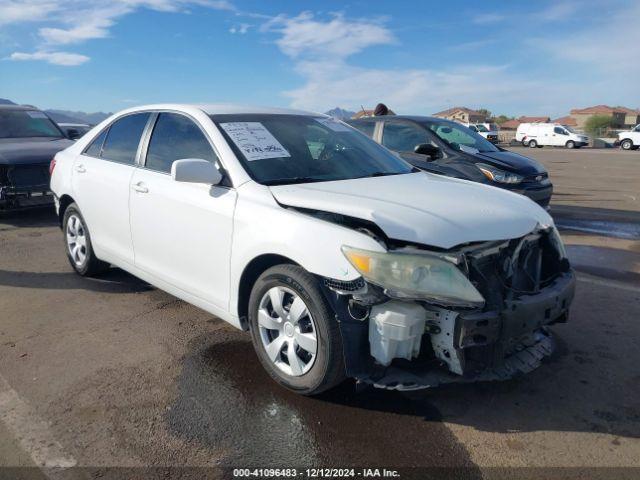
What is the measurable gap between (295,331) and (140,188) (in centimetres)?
188

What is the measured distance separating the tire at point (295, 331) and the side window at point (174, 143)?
1075 millimetres

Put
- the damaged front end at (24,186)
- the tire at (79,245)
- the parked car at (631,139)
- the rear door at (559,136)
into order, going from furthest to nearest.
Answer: the rear door at (559,136)
the parked car at (631,139)
the damaged front end at (24,186)
the tire at (79,245)

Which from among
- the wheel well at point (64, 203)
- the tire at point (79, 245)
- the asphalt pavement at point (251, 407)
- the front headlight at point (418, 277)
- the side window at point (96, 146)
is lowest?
the asphalt pavement at point (251, 407)

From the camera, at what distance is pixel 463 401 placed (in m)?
3.06

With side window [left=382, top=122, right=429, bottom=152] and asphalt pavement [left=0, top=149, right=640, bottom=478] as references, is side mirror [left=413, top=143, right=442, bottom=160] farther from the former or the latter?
asphalt pavement [left=0, top=149, right=640, bottom=478]

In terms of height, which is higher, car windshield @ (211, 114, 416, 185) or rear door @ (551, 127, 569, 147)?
rear door @ (551, 127, 569, 147)

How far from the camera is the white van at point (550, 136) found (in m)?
38.2

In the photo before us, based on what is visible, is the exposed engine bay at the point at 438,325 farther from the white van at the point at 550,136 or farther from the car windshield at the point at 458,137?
the white van at the point at 550,136

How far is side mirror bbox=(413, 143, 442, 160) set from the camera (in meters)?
7.27

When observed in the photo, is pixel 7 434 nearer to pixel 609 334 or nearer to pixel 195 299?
pixel 195 299

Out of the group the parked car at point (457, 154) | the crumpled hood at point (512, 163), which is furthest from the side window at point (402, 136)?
the crumpled hood at point (512, 163)

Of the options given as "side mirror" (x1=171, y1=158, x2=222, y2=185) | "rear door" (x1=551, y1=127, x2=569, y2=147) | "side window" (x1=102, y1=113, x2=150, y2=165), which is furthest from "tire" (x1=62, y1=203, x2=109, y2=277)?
"rear door" (x1=551, y1=127, x2=569, y2=147)

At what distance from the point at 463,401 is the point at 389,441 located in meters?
0.62

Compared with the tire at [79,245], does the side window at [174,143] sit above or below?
above
